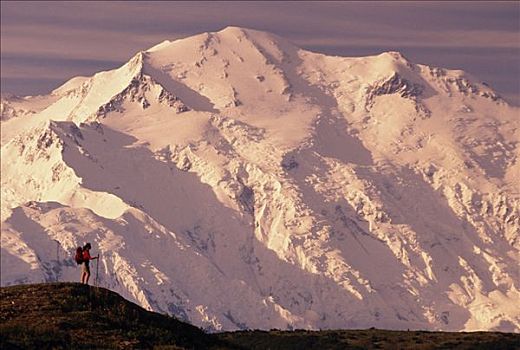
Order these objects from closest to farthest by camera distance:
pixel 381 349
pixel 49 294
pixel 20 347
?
pixel 20 347, pixel 49 294, pixel 381 349

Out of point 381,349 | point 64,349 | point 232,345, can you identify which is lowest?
point 381,349

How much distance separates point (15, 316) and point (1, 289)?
11561 millimetres

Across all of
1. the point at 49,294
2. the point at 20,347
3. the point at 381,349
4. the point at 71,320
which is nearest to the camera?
the point at 20,347

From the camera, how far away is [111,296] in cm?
12181

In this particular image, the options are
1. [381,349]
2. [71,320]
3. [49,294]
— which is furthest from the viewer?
[381,349]

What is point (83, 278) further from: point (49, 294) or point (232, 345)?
point (232, 345)

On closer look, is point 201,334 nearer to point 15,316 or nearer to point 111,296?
point 111,296

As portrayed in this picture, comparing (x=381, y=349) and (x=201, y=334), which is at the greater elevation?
(x=201, y=334)

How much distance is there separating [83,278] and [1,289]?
29.7ft

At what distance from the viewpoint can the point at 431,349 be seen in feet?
655

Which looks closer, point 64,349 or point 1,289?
point 64,349

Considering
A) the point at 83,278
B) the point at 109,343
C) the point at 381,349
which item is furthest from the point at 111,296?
the point at 381,349

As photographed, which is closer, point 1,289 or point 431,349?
point 1,289

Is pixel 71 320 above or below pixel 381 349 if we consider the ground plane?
above
